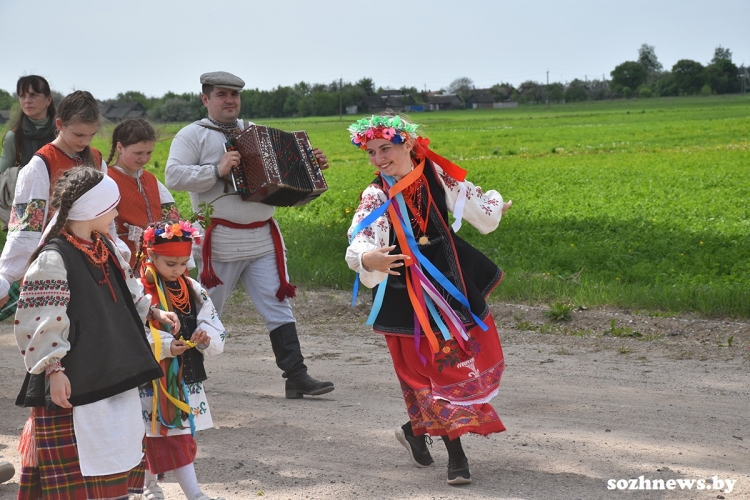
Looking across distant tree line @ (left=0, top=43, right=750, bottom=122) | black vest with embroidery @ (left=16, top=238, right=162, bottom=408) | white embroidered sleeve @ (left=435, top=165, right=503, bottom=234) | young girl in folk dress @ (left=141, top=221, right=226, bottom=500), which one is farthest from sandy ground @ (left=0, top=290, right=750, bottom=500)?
distant tree line @ (left=0, top=43, right=750, bottom=122)

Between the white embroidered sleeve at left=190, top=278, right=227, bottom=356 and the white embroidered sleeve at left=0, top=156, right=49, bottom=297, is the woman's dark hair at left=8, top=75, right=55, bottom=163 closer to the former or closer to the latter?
the white embroidered sleeve at left=0, top=156, right=49, bottom=297

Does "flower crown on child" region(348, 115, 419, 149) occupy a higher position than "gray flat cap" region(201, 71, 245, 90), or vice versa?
"gray flat cap" region(201, 71, 245, 90)

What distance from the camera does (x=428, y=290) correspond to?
15.7 feet

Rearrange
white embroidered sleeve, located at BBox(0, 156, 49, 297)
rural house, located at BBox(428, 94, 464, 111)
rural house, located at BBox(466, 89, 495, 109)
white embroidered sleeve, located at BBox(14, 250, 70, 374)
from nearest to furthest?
white embroidered sleeve, located at BBox(14, 250, 70, 374)
white embroidered sleeve, located at BBox(0, 156, 49, 297)
rural house, located at BBox(428, 94, 464, 111)
rural house, located at BBox(466, 89, 495, 109)

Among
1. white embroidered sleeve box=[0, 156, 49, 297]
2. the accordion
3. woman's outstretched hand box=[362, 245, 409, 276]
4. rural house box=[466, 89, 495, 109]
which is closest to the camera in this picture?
woman's outstretched hand box=[362, 245, 409, 276]

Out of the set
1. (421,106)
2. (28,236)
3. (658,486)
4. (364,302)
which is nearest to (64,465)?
(28,236)

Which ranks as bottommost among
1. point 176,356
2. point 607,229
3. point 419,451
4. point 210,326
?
point 607,229

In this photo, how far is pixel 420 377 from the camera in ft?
15.9

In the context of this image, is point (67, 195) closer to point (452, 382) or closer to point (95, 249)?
point (95, 249)

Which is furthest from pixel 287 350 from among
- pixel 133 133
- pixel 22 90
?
pixel 22 90

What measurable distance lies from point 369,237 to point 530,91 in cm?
12562

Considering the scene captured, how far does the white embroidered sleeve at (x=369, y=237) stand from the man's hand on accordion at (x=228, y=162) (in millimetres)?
1618

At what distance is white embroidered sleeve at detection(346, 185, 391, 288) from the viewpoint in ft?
15.2

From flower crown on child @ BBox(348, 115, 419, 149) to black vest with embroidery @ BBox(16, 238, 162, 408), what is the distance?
1648mm
